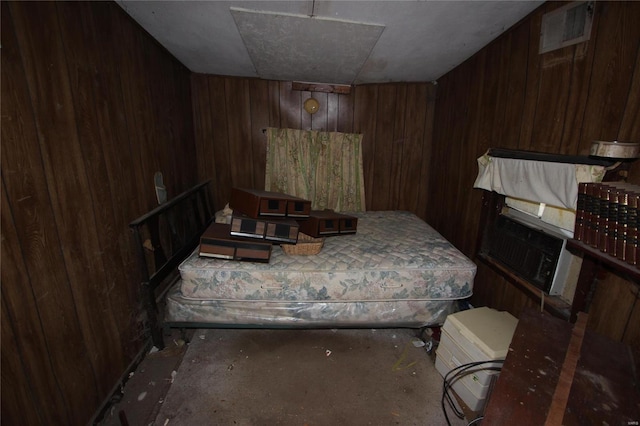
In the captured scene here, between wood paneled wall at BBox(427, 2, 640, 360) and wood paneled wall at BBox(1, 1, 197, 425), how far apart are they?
2.69 metres

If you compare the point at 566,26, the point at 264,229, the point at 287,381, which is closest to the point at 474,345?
the point at 287,381

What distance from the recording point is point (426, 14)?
1.88 metres

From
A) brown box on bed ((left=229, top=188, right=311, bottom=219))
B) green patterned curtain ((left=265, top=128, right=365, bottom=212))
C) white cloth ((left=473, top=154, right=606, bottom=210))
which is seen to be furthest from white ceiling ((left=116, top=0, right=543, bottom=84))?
brown box on bed ((left=229, top=188, right=311, bottom=219))

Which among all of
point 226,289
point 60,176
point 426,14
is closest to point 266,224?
point 226,289

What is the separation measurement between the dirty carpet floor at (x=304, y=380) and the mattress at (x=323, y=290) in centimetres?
26

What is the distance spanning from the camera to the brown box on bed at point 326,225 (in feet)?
7.89

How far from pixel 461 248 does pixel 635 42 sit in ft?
6.24

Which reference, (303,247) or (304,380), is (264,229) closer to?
(303,247)

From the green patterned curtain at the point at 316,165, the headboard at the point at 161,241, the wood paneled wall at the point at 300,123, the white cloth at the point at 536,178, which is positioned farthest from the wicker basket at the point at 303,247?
the wood paneled wall at the point at 300,123

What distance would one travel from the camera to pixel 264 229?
212 centimetres

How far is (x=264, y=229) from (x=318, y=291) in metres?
0.60

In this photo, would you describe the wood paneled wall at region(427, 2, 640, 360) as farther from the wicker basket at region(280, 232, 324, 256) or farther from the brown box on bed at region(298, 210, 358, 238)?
the wicker basket at region(280, 232, 324, 256)

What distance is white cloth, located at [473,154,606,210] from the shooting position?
1.60 metres

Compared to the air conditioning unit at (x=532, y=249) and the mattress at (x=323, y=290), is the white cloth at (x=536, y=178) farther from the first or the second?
the mattress at (x=323, y=290)
